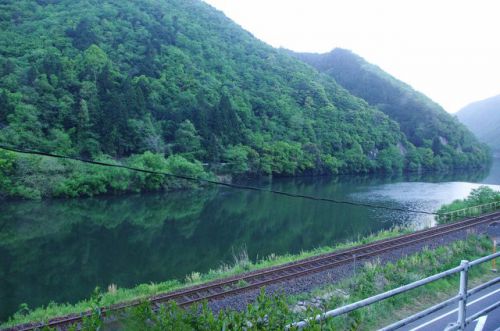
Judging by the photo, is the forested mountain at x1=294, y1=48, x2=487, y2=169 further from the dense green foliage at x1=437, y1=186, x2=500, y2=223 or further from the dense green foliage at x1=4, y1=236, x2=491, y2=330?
the dense green foliage at x1=4, y1=236, x2=491, y2=330

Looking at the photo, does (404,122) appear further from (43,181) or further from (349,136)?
(43,181)

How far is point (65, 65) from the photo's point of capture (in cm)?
6050

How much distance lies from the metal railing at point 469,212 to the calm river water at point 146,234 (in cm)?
127

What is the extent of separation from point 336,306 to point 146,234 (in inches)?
733

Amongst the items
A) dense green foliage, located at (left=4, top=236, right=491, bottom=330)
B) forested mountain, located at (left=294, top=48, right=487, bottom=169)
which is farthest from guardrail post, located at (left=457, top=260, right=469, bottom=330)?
forested mountain, located at (left=294, top=48, right=487, bottom=169)

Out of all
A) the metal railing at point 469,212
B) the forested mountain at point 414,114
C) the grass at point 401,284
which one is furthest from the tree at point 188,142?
the forested mountain at point 414,114

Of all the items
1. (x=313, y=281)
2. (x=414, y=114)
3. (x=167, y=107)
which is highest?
(x=414, y=114)

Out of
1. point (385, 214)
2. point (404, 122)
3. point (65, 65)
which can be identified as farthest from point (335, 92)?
point (385, 214)

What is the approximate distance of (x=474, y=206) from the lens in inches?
1176

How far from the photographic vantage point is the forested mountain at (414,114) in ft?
359

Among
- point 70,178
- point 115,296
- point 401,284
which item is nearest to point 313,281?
point 401,284

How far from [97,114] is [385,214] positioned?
40.1 meters

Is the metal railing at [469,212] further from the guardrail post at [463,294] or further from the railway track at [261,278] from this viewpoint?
the guardrail post at [463,294]

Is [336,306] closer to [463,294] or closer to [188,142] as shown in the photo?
[463,294]
